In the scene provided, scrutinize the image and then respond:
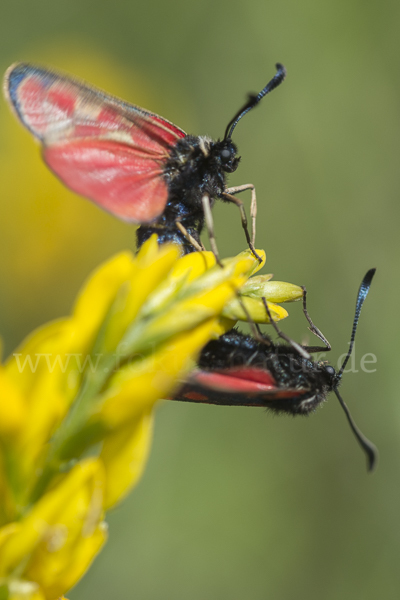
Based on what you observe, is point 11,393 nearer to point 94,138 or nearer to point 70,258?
point 94,138

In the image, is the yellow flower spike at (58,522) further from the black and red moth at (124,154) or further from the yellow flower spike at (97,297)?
the black and red moth at (124,154)

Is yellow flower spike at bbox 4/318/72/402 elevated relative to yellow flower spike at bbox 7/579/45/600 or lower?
elevated

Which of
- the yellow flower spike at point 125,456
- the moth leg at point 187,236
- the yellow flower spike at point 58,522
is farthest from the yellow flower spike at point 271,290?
the yellow flower spike at point 58,522

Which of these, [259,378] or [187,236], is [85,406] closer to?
[259,378]

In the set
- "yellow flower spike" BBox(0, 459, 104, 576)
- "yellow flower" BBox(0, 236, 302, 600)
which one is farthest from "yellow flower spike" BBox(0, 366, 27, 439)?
"yellow flower spike" BBox(0, 459, 104, 576)

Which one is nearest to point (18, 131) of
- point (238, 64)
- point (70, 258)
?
point (70, 258)

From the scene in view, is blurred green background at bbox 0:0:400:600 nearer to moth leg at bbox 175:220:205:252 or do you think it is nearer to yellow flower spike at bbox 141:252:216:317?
→ moth leg at bbox 175:220:205:252
